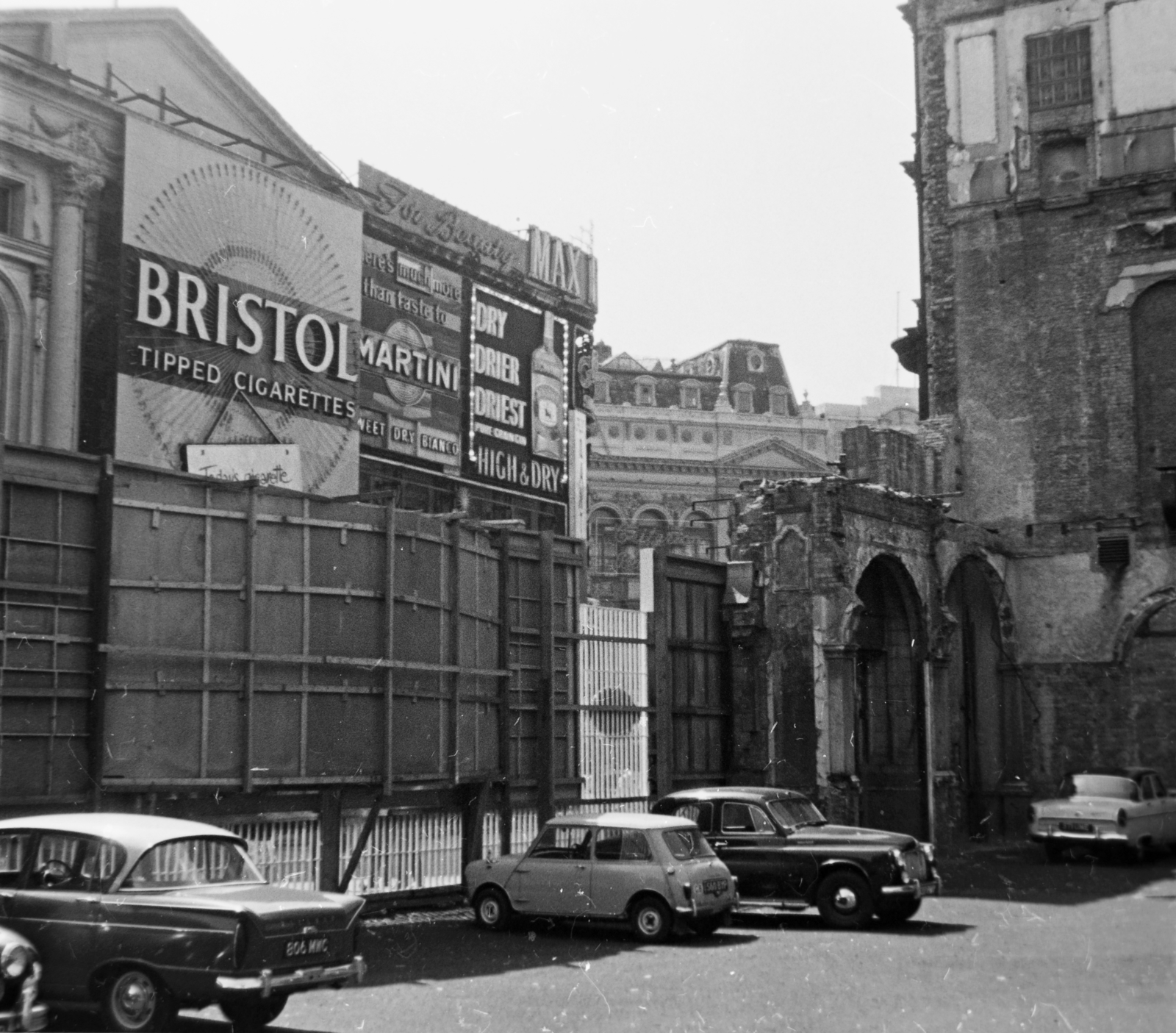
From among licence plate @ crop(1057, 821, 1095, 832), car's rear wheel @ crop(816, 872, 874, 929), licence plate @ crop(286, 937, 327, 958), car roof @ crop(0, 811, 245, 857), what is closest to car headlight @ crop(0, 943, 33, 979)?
car roof @ crop(0, 811, 245, 857)

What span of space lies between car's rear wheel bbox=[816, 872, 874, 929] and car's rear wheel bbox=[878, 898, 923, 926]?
0.44 feet

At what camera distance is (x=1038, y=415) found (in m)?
30.0

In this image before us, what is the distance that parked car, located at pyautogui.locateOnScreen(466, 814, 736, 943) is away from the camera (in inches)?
547

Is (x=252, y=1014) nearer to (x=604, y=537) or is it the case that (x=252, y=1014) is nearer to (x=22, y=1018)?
(x=22, y=1018)

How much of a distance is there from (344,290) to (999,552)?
13650 millimetres

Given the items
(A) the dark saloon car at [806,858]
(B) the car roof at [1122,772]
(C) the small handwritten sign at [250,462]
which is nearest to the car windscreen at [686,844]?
(A) the dark saloon car at [806,858]

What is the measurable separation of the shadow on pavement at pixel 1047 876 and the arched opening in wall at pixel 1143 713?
380 cm

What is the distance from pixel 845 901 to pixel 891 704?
1093cm

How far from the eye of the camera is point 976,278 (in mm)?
30859

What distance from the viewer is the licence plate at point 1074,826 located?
2272 cm

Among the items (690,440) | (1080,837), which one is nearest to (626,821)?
(1080,837)

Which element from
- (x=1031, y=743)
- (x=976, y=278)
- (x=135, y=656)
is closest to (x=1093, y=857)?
(x=1031, y=743)

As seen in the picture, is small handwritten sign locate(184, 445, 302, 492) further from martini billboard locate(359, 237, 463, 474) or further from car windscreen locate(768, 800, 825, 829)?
car windscreen locate(768, 800, 825, 829)

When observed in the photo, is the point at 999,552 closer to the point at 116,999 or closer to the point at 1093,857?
the point at 1093,857
